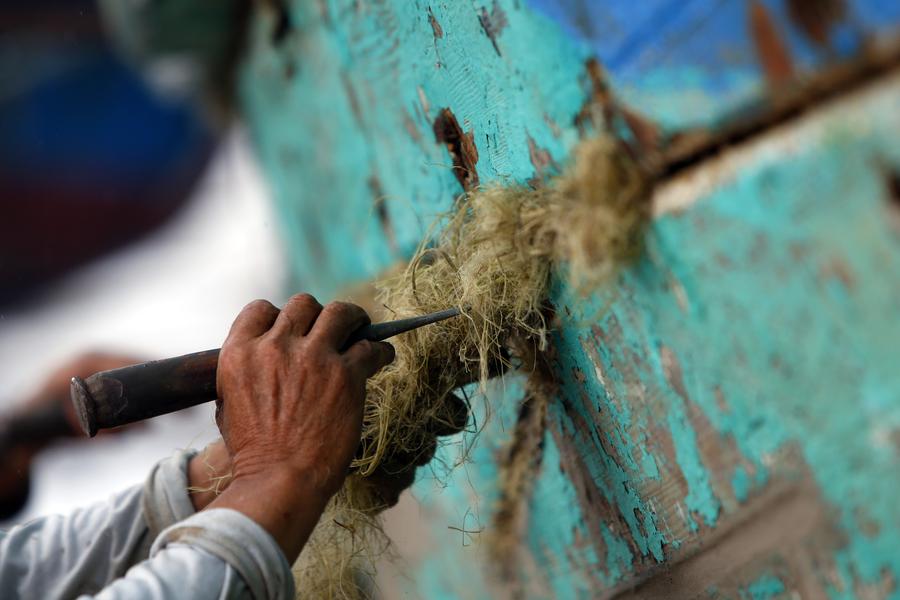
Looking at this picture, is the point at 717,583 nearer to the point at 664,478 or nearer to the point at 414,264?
the point at 664,478

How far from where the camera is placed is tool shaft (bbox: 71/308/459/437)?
1.11 meters

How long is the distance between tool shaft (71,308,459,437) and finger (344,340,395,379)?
0.20 metres

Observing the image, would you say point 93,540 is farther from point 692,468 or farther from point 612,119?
point 612,119

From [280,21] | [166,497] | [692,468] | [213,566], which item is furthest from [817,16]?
[280,21]

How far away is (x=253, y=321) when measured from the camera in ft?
3.88

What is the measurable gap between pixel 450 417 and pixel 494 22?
2.13ft

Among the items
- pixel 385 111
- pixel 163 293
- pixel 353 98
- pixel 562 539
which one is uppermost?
pixel 163 293

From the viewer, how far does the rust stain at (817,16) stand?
0.71 meters

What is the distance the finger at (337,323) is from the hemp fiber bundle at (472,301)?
163mm

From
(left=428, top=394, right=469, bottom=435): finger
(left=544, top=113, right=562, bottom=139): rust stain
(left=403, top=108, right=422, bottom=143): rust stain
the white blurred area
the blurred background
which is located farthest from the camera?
the white blurred area

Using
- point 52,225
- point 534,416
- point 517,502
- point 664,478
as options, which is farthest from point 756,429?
point 52,225

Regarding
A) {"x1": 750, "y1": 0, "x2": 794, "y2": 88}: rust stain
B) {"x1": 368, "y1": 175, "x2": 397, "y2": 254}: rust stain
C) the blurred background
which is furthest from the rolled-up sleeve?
the blurred background

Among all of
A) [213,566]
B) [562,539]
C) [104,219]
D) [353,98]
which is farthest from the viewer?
[104,219]

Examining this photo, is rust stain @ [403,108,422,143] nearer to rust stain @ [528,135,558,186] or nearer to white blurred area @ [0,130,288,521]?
rust stain @ [528,135,558,186]
